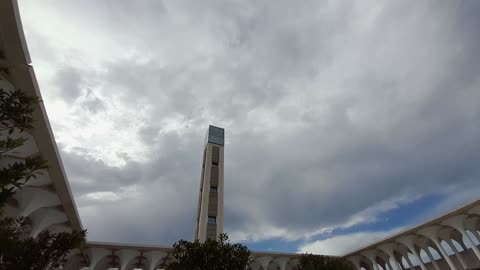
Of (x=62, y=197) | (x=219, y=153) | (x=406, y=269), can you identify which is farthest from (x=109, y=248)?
(x=406, y=269)

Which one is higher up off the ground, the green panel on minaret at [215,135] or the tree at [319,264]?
the green panel on minaret at [215,135]

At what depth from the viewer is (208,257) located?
18875 millimetres

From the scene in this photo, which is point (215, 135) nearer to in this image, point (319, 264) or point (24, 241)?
point (319, 264)

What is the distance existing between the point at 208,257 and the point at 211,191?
36058 millimetres


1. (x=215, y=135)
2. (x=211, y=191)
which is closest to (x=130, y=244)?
(x=211, y=191)

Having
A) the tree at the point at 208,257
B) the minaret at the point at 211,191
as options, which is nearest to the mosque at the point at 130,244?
the minaret at the point at 211,191

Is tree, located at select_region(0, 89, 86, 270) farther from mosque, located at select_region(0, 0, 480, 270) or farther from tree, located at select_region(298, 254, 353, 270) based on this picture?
tree, located at select_region(298, 254, 353, 270)

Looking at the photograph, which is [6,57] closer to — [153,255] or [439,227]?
[153,255]

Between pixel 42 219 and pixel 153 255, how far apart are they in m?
19.2

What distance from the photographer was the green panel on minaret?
62066mm

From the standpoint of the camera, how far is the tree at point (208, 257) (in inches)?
736

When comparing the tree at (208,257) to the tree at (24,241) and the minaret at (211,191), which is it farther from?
the minaret at (211,191)

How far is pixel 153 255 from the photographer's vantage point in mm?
44656

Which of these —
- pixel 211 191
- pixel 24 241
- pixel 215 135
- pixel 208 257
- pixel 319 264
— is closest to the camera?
pixel 24 241
